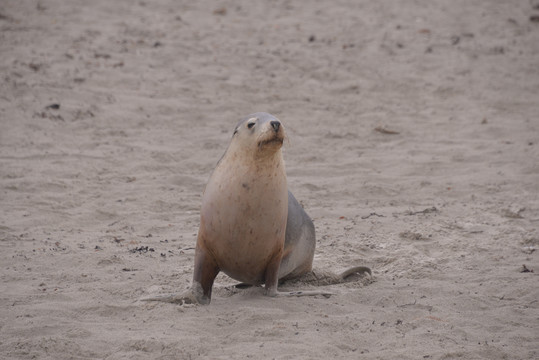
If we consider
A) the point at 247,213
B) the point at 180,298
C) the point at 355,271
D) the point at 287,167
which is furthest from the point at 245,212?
the point at 287,167

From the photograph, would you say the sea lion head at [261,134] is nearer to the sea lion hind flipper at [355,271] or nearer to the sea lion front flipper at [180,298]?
the sea lion front flipper at [180,298]

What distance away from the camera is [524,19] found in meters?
10.1

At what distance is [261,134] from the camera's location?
11.3 feet

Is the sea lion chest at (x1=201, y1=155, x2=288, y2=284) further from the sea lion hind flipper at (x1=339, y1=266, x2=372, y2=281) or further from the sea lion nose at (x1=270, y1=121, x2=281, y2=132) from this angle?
the sea lion hind flipper at (x1=339, y1=266, x2=372, y2=281)

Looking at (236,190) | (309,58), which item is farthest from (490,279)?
(309,58)

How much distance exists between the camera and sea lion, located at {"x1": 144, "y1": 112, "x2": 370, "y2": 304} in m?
3.55

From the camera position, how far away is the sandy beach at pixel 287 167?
135 inches

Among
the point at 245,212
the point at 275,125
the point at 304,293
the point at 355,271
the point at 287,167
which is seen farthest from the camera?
the point at 287,167

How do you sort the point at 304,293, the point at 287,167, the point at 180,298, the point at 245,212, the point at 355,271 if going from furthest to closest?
the point at 287,167
the point at 355,271
the point at 304,293
the point at 180,298
the point at 245,212

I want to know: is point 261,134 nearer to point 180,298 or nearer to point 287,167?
point 180,298

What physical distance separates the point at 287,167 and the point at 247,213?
2.92m

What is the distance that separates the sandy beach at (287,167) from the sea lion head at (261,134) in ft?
0.46

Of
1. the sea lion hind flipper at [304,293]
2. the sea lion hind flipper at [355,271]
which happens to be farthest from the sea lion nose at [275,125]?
the sea lion hind flipper at [355,271]

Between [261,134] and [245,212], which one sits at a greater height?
[261,134]
